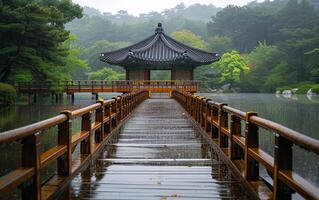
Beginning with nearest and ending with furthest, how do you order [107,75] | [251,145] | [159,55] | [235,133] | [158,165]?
[251,145]
[235,133]
[158,165]
[159,55]
[107,75]

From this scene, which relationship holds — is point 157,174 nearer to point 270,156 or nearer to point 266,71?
point 270,156

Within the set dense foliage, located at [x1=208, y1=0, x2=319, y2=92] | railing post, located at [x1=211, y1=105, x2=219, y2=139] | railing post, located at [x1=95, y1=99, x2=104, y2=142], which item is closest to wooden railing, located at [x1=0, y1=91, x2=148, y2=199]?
railing post, located at [x1=95, y1=99, x2=104, y2=142]

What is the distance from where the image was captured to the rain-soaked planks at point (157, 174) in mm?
4371

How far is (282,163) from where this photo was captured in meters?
3.45

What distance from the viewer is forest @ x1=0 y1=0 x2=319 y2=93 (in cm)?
2581

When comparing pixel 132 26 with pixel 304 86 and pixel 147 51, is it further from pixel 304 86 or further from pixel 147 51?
pixel 147 51

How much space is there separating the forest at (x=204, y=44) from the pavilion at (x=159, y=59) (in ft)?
17.4

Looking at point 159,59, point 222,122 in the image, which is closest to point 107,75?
point 159,59

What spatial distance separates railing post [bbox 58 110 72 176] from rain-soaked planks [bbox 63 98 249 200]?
0.69 ft

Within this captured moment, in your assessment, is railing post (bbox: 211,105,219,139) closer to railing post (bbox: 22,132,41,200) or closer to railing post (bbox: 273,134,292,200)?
railing post (bbox: 273,134,292,200)

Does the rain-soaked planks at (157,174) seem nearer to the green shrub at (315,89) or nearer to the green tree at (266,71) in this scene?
the green shrub at (315,89)

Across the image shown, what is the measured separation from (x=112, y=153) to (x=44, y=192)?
289cm

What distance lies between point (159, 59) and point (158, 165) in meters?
27.0

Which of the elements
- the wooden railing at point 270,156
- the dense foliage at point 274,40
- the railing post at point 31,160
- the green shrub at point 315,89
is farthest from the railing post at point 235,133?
the dense foliage at point 274,40
